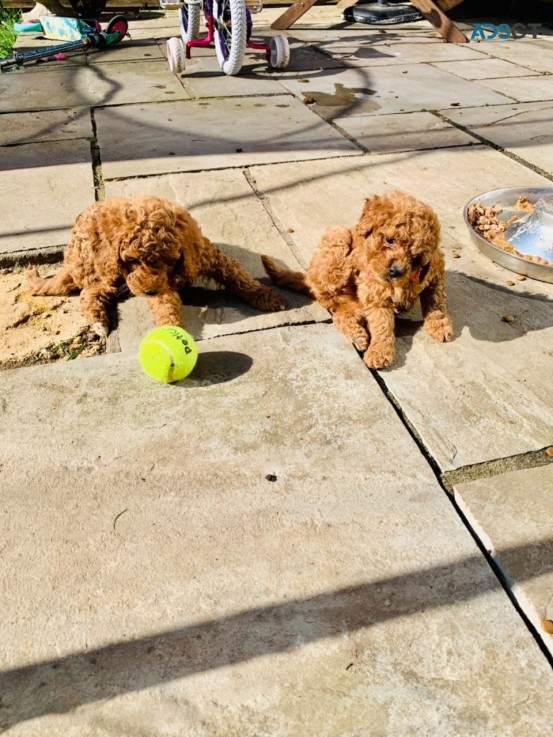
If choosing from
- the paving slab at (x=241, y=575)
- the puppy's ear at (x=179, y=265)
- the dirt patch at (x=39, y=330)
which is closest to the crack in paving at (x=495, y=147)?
the paving slab at (x=241, y=575)

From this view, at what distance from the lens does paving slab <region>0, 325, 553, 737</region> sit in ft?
5.58

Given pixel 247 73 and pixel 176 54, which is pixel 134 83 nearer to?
pixel 176 54

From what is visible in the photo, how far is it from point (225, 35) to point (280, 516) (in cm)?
705

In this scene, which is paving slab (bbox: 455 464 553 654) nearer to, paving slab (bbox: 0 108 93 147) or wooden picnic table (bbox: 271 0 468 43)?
paving slab (bbox: 0 108 93 147)

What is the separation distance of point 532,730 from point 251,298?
2.45 m

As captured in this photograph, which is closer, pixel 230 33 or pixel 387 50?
pixel 230 33

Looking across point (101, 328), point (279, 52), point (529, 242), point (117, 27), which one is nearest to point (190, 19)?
point (279, 52)

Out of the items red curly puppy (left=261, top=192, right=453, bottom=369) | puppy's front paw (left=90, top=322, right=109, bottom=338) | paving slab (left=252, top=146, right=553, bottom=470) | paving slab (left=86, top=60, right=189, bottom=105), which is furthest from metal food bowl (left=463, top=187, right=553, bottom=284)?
paving slab (left=86, top=60, right=189, bottom=105)

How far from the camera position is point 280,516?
7.38 ft

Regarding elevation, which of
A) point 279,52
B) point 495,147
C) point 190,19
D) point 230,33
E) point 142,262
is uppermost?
point 190,19

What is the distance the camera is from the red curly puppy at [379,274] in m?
2.70

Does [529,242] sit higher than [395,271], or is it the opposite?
[395,271]

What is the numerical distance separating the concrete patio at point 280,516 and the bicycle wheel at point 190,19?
450 cm

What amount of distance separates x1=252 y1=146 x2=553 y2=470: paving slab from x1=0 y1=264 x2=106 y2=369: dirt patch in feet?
5.18
